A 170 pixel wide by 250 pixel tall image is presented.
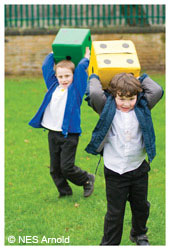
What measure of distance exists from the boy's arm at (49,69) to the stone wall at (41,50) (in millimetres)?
7785

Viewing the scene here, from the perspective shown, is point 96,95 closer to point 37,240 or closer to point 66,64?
point 66,64

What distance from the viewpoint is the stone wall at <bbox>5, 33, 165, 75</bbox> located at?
12.5 m

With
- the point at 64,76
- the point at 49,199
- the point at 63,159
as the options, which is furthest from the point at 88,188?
the point at 64,76

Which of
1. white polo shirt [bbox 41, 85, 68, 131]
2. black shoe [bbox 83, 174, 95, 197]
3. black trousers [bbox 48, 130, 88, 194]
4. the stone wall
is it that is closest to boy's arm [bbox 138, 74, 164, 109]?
white polo shirt [bbox 41, 85, 68, 131]

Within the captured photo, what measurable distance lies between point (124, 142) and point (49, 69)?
1.40m

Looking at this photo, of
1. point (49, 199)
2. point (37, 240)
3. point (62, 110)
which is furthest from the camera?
point (49, 199)

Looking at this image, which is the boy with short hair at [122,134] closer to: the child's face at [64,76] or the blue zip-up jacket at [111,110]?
the blue zip-up jacket at [111,110]

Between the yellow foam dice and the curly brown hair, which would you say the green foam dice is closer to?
the yellow foam dice

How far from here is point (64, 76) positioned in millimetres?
4652

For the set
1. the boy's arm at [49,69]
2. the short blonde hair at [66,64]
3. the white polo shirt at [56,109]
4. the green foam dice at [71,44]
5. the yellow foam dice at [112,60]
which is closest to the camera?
the yellow foam dice at [112,60]

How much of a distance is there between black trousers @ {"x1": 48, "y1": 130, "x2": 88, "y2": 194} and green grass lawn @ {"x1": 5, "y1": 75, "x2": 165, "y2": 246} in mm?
263

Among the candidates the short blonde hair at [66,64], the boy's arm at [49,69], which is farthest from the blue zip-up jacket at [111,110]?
the boy's arm at [49,69]

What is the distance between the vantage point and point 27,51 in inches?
492

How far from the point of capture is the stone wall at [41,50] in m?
12.5
